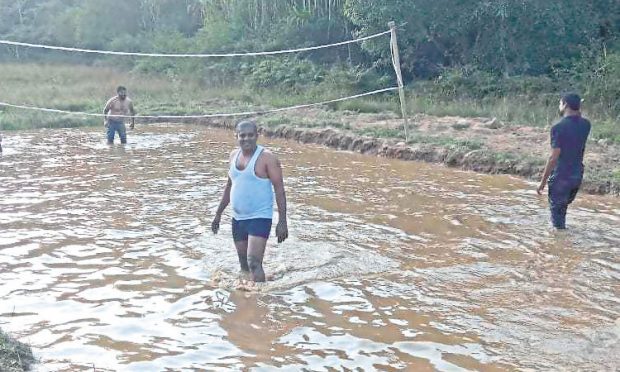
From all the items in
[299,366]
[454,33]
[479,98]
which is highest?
[454,33]

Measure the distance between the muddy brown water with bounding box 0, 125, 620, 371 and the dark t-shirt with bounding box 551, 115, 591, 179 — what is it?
71cm

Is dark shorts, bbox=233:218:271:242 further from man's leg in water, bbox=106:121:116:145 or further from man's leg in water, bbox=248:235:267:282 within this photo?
man's leg in water, bbox=106:121:116:145

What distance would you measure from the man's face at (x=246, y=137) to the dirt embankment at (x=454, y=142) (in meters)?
6.19

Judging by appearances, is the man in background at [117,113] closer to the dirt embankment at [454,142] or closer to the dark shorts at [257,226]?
the dirt embankment at [454,142]

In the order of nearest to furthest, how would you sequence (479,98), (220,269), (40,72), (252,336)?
(252,336) → (220,269) → (479,98) → (40,72)

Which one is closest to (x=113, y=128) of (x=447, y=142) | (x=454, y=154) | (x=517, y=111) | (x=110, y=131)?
(x=110, y=131)

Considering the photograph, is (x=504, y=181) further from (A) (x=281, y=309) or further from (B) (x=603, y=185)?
(A) (x=281, y=309)

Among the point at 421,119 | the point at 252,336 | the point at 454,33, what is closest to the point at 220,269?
the point at 252,336

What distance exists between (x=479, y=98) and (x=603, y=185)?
10121mm

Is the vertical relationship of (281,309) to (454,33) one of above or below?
below

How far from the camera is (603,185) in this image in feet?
34.6

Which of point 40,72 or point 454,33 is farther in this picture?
point 40,72

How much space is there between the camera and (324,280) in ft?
22.5

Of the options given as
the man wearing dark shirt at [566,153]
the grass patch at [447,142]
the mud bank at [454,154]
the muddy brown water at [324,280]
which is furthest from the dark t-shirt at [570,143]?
the grass patch at [447,142]
